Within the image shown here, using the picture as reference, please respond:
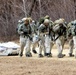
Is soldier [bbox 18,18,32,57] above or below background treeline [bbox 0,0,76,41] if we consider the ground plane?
below

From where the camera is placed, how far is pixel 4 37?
4812 cm

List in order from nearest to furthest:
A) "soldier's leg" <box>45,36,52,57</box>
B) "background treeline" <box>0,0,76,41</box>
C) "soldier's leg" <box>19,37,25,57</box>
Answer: "soldier's leg" <box>45,36,52,57</box> → "soldier's leg" <box>19,37,25,57</box> → "background treeline" <box>0,0,76,41</box>

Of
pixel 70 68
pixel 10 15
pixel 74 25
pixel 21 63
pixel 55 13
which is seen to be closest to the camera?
pixel 70 68

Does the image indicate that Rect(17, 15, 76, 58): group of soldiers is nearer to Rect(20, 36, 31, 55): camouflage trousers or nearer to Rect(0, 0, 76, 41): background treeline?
Rect(20, 36, 31, 55): camouflage trousers

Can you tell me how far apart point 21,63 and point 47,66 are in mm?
1902

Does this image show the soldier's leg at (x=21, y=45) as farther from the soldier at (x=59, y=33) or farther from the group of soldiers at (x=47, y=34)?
the soldier at (x=59, y=33)

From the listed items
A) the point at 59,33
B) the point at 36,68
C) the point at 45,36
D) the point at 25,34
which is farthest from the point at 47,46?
the point at 36,68

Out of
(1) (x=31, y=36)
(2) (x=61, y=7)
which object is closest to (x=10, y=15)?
(2) (x=61, y=7)

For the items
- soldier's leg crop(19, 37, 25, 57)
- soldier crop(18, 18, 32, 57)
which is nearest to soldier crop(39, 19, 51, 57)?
soldier crop(18, 18, 32, 57)

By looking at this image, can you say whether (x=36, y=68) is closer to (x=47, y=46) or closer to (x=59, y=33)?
(x=59, y=33)

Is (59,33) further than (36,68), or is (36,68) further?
(59,33)

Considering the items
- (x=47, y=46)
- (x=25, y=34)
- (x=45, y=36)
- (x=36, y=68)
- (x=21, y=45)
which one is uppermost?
(x=25, y=34)

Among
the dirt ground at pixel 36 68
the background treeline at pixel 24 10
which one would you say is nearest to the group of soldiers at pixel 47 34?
the dirt ground at pixel 36 68

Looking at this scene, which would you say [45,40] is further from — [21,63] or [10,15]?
[10,15]
